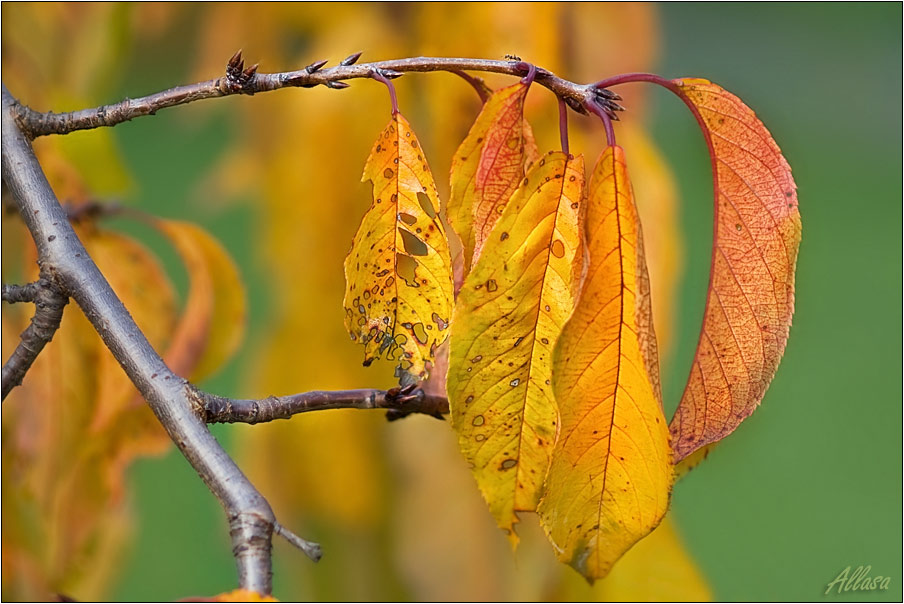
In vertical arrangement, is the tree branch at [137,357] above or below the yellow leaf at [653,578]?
above

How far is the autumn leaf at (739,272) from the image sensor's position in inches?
12.7

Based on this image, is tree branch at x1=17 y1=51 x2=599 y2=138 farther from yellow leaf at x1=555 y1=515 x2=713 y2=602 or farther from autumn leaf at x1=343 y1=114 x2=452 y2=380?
yellow leaf at x1=555 y1=515 x2=713 y2=602

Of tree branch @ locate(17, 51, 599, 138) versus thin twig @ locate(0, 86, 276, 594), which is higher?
tree branch @ locate(17, 51, 599, 138)

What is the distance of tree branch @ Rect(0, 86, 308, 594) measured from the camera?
0.89ft

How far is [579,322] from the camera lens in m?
0.31

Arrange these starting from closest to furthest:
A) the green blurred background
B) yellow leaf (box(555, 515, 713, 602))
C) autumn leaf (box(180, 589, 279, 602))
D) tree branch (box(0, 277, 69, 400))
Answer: autumn leaf (box(180, 589, 279, 602))
tree branch (box(0, 277, 69, 400))
yellow leaf (box(555, 515, 713, 602))
the green blurred background

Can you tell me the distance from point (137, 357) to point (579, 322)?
0.16m

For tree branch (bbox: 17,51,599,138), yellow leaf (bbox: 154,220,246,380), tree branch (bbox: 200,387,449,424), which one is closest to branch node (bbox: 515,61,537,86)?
tree branch (bbox: 17,51,599,138)

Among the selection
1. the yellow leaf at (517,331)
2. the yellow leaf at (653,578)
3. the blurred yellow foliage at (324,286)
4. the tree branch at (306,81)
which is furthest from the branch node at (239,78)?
the yellow leaf at (653,578)

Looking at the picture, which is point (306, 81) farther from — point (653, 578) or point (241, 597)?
point (653, 578)

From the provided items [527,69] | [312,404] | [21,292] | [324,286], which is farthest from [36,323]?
[324,286]

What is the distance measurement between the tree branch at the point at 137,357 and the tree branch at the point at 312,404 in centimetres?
1

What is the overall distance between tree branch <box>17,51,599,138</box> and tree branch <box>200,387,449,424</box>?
11cm

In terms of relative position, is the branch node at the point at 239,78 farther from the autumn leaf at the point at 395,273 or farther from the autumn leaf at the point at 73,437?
the autumn leaf at the point at 73,437
